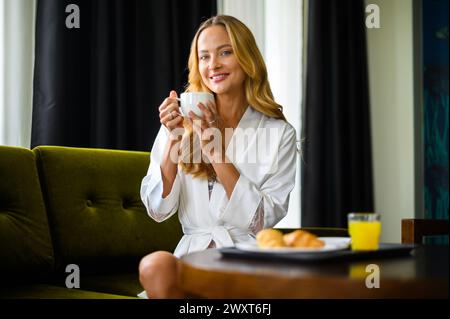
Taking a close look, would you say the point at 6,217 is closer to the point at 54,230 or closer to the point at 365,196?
the point at 54,230

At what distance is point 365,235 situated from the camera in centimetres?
144

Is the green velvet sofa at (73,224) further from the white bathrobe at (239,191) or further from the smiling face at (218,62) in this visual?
the smiling face at (218,62)

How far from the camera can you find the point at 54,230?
2.29m

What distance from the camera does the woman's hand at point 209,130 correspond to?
75.3 inches

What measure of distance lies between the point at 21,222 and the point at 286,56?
2.57m

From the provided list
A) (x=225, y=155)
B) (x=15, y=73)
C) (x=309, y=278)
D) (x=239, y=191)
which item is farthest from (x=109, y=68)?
(x=309, y=278)

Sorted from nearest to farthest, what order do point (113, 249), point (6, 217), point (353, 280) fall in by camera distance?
1. point (353, 280)
2. point (6, 217)
3. point (113, 249)

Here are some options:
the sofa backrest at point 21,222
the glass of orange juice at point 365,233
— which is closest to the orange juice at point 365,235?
the glass of orange juice at point 365,233

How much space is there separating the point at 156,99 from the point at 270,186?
4.48 ft

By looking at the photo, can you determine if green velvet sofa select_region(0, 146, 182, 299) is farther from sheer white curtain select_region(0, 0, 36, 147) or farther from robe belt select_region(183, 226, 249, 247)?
sheer white curtain select_region(0, 0, 36, 147)

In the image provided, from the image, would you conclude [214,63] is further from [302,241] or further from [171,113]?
[302,241]

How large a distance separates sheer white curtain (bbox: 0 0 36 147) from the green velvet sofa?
0.54 metres

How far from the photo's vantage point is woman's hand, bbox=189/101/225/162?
1913 mm

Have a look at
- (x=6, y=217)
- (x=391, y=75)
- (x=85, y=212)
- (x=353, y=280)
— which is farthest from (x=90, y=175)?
(x=391, y=75)
